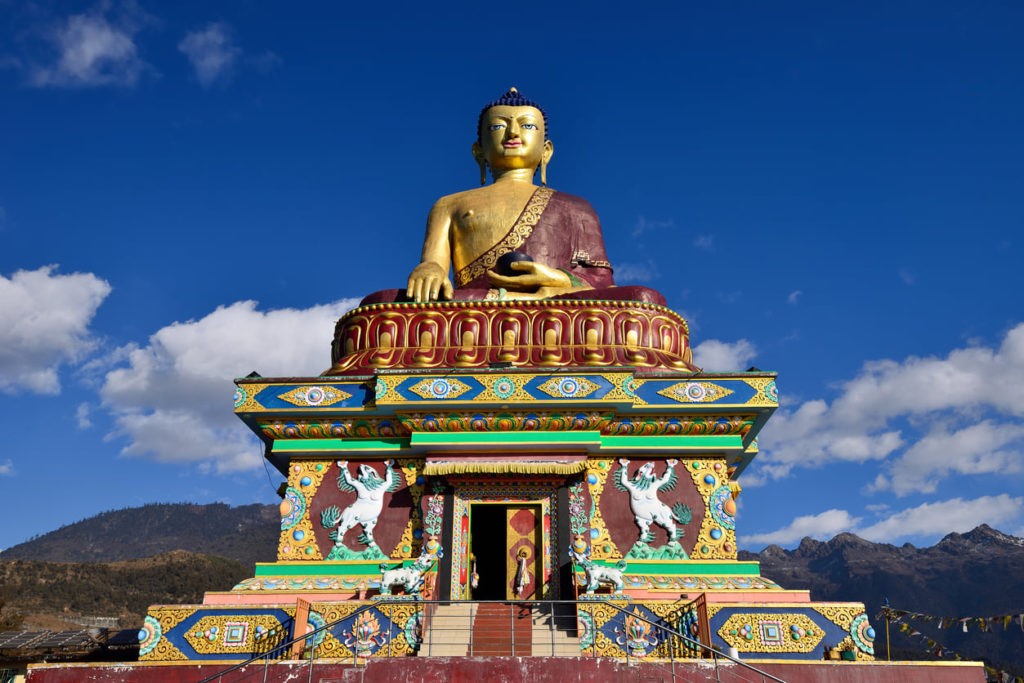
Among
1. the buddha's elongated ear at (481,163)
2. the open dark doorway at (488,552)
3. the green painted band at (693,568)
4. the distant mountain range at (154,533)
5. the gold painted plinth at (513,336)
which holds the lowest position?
the green painted band at (693,568)

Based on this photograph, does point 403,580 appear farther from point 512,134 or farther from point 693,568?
point 512,134

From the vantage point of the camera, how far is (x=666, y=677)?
27.4 feet

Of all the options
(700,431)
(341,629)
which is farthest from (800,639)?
(341,629)

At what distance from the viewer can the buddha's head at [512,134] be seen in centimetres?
1738

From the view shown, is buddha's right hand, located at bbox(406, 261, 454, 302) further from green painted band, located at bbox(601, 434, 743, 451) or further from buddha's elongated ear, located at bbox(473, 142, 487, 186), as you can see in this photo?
buddha's elongated ear, located at bbox(473, 142, 487, 186)

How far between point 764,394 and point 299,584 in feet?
21.6

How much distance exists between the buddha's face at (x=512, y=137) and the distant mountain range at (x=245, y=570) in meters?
20.7

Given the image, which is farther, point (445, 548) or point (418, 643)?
point (445, 548)

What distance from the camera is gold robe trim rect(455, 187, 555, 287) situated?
15328 mm

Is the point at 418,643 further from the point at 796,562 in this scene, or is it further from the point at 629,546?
the point at 796,562

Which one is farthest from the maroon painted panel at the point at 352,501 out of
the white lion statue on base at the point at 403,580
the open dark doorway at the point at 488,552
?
the open dark doorway at the point at 488,552

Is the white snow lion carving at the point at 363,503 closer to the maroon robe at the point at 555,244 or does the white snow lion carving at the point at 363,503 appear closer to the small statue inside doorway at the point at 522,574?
the small statue inside doorway at the point at 522,574

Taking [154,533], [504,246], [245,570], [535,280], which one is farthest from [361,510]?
[154,533]

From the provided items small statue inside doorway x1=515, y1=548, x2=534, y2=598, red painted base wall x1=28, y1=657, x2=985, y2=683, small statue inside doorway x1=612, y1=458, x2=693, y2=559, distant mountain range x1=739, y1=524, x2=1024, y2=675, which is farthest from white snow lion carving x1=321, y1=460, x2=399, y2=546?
distant mountain range x1=739, y1=524, x2=1024, y2=675
